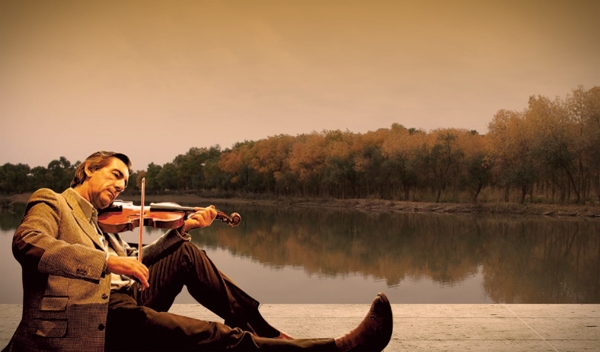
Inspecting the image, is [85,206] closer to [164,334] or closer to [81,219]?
[81,219]

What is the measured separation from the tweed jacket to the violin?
0.39 metres

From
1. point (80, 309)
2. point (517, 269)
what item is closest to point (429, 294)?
point (517, 269)

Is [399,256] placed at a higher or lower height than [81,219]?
lower

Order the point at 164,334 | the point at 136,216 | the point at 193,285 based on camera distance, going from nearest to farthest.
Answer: the point at 164,334 < the point at 193,285 < the point at 136,216

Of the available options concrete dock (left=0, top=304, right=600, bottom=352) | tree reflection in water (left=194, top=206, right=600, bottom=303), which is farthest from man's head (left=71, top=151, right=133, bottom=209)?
tree reflection in water (left=194, top=206, right=600, bottom=303)

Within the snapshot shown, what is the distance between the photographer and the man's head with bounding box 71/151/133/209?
1595mm

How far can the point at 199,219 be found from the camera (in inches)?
76.3

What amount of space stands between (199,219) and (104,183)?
404 mm

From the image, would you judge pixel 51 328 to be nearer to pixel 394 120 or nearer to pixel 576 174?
pixel 394 120

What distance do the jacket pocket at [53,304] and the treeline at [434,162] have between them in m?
3.98

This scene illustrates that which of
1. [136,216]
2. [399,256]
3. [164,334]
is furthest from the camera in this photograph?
[399,256]

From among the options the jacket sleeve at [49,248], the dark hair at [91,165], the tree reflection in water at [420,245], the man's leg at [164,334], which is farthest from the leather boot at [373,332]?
the tree reflection in water at [420,245]

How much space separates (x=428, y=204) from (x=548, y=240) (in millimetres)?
1231

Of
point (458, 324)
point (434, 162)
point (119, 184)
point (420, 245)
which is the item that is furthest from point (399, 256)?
point (119, 184)
